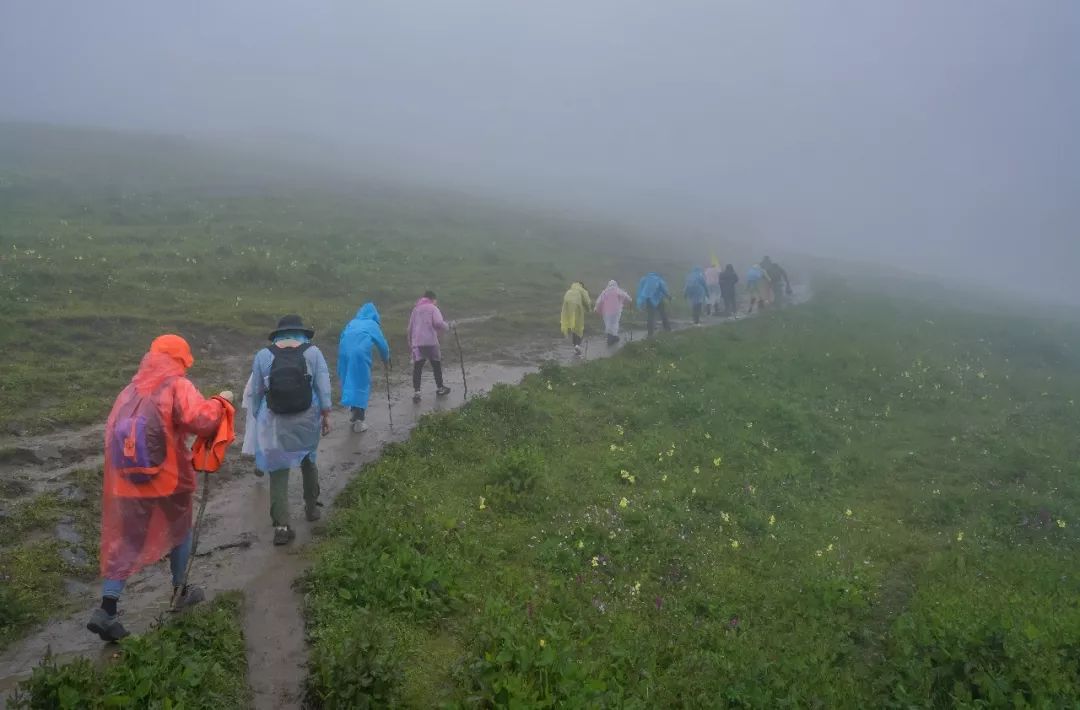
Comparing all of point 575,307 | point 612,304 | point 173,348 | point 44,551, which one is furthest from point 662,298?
point 44,551

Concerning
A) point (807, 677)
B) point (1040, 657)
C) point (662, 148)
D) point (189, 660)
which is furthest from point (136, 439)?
point (662, 148)

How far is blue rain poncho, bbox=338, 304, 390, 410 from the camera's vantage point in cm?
1353

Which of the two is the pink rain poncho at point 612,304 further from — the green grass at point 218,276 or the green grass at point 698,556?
the green grass at point 698,556

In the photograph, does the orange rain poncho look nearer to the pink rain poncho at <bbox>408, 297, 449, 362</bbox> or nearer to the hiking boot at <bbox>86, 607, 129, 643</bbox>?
the hiking boot at <bbox>86, 607, 129, 643</bbox>

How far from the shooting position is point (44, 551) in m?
8.14

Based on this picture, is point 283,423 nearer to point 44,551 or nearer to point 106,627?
point 44,551

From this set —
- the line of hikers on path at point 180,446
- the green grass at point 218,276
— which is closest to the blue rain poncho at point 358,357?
the green grass at point 218,276

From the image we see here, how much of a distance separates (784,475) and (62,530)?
11399 millimetres

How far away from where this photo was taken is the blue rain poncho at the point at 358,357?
13531mm

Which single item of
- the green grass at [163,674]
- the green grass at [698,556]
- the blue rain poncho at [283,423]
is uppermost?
the blue rain poncho at [283,423]

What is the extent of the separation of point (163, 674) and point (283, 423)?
376cm

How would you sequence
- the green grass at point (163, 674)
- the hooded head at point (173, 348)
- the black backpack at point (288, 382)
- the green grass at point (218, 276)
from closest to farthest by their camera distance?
the green grass at point (163, 674) < the hooded head at point (173, 348) < the black backpack at point (288, 382) < the green grass at point (218, 276)

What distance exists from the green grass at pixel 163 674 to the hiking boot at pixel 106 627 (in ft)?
0.64

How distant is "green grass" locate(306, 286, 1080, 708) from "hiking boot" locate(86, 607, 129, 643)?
169cm
